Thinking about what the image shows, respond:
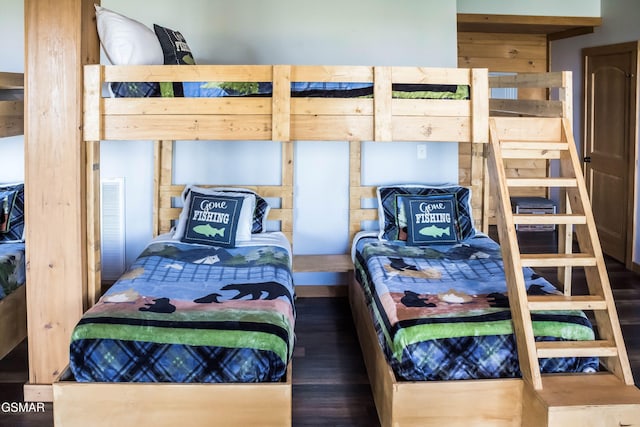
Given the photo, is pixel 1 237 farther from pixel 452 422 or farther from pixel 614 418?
pixel 614 418

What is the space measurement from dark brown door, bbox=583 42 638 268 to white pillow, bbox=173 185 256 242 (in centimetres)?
333

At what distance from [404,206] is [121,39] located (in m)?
2.12

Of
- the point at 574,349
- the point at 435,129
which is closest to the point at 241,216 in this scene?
the point at 435,129

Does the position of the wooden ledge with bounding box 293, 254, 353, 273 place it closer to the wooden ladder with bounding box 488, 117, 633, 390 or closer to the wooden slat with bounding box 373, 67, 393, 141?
the wooden slat with bounding box 373, 67, 393, 141

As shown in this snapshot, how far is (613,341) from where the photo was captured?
9.91 feet

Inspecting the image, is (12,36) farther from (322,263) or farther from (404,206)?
(404,206)

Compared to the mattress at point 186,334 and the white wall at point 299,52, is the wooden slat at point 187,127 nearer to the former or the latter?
the mattress at point 186,334

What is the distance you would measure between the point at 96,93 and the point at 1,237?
1.68 meters

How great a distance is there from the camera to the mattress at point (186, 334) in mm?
2809

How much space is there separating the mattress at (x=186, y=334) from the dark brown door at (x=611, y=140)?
3725 millimetres

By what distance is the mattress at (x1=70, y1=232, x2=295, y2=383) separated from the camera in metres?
2.81

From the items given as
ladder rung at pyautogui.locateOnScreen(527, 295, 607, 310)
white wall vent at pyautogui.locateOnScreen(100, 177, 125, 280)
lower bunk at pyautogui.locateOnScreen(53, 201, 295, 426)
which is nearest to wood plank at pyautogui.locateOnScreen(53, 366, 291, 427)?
lower bunk at pyautogui.locateOnScreen(53, 201, 295, 426)

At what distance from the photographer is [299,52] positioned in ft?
15.9

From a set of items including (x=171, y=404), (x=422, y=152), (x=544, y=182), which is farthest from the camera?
(x=422, y=152)
